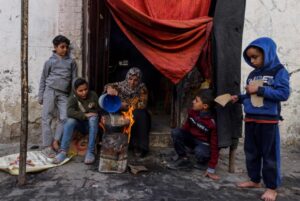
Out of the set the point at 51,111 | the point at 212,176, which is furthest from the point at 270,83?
the point at 51,111

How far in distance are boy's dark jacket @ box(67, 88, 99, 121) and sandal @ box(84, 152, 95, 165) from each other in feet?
1.54

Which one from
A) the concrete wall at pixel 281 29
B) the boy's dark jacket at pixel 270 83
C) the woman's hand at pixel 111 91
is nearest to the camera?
the boy's dark jacket at pixel 270 83

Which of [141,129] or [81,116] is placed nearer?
[81,116]

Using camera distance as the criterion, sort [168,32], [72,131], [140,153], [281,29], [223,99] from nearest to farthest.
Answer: [223,99] < [168,32] < [72,131] < [140,153] < [281,29]

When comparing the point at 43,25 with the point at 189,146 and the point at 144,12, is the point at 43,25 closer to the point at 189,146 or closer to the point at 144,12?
the point at 144,12

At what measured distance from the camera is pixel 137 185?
12.6 feet

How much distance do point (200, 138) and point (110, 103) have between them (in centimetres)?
123

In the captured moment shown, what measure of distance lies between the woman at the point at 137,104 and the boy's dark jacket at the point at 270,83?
1636mm

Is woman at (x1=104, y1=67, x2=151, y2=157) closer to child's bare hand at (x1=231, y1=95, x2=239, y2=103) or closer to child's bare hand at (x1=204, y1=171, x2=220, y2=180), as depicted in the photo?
child's bare hand at (x1=204, y1=171, x2=220, y2=180)

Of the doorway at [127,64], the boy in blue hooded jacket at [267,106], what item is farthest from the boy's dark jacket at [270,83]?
the doorway at [127,64]

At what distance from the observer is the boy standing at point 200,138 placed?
13.6 ft

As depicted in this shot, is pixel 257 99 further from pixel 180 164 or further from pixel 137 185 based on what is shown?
pixel 137 185

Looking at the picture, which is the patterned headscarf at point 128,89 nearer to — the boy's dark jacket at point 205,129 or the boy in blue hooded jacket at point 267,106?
the boy's dark jacket at point 205,129

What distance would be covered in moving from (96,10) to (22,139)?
2.02 m
